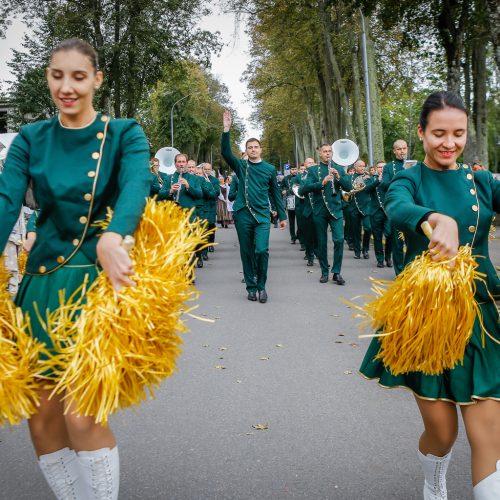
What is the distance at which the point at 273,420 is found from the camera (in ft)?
15.7

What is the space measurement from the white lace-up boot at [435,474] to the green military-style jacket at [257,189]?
23.6 ft

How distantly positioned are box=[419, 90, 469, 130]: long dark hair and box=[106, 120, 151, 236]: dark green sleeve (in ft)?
3.99

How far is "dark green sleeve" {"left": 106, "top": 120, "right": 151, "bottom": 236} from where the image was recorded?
2463 mm

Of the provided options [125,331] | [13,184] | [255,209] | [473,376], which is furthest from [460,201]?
→ [255,209]

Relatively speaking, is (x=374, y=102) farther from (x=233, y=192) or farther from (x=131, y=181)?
(x=131, y=181)

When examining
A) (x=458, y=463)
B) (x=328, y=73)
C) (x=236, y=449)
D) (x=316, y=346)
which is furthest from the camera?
(x=328, y=73)

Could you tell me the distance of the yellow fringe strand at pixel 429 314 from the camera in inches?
101

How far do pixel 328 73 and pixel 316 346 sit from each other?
24.1 m

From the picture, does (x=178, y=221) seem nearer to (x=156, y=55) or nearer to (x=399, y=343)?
(x=399, y=343)

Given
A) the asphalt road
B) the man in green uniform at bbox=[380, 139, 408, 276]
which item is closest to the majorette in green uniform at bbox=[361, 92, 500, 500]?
the asphalt road

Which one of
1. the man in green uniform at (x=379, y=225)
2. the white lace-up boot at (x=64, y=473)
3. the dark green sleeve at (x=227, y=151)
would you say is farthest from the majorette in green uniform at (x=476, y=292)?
the man in green uniform at (x=379, y=225)

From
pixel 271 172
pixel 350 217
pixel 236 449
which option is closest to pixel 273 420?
pixel 236 449

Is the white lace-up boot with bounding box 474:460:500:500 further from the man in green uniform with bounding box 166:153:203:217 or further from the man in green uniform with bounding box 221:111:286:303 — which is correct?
the man in green uniform with bounding box 166:153:203:217

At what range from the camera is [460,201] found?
115 inches
